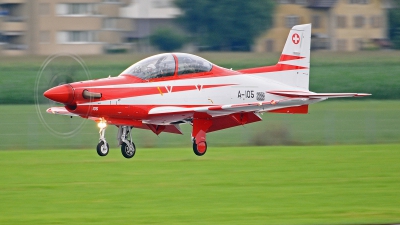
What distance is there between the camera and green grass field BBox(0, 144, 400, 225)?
16609 millimetres

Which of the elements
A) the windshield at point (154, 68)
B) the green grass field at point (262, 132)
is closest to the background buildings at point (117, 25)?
the green grass field at point (262, 132)

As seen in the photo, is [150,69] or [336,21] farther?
[336,21]

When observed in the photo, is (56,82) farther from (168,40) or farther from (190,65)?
(168,40)

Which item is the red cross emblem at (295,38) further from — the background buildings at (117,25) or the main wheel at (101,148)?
the background buildings at (117,25)

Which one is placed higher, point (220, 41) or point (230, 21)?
point (230, 21)

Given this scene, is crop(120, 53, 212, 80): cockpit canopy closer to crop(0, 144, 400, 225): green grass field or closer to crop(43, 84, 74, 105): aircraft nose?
crop(43, 84, 74, 105): aircraft nose

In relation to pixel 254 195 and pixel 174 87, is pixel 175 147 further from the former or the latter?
pixel 254 195

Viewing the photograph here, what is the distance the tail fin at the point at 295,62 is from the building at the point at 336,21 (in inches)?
1951

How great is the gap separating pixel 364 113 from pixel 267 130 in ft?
37.9

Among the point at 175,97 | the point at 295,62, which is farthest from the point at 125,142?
the point at 295,62

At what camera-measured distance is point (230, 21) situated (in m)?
71.4

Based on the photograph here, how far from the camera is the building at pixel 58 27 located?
70250 mm

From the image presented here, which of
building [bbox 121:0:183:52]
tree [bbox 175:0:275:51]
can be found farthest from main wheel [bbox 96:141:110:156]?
building [bbox 121:0:183:52]

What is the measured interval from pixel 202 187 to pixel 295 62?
5.94m
